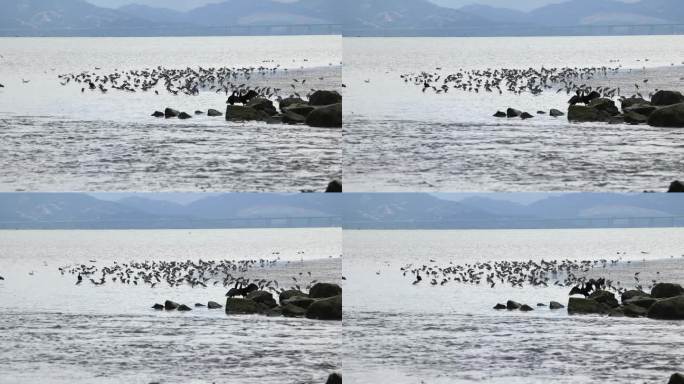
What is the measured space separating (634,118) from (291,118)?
178 cm

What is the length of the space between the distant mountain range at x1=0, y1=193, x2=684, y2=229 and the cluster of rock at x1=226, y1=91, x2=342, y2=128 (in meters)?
0.40

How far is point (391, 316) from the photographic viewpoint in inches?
240

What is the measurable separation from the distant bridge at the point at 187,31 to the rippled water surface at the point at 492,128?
0.20 meters

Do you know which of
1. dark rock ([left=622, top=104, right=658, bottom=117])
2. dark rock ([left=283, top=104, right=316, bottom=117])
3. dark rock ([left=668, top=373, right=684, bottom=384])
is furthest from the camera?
dark rock ([left=283, top=104, right=316, bottom=117])

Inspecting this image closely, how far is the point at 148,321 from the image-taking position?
20.0ft

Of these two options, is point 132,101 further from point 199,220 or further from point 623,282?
point 623,282

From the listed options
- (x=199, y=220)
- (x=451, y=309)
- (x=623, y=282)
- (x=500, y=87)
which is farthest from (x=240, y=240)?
(x=623, y=282)

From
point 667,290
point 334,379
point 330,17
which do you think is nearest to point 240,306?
point 334,379

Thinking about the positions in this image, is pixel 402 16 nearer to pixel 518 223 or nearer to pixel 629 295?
pixel 518 223

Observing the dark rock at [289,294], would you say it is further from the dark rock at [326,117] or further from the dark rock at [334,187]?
the dark rock at [326,117]

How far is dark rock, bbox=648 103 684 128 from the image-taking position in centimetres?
597

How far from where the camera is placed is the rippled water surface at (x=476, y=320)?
6.00 meters

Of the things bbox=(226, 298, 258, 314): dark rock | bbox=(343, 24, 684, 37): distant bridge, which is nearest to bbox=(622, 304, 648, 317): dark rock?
bbox=(343, 24, 684, 37): distant bridge

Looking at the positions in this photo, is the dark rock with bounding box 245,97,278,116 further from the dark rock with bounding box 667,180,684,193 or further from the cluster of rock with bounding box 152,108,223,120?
the dark rock with bounding box 667,180,684,193
